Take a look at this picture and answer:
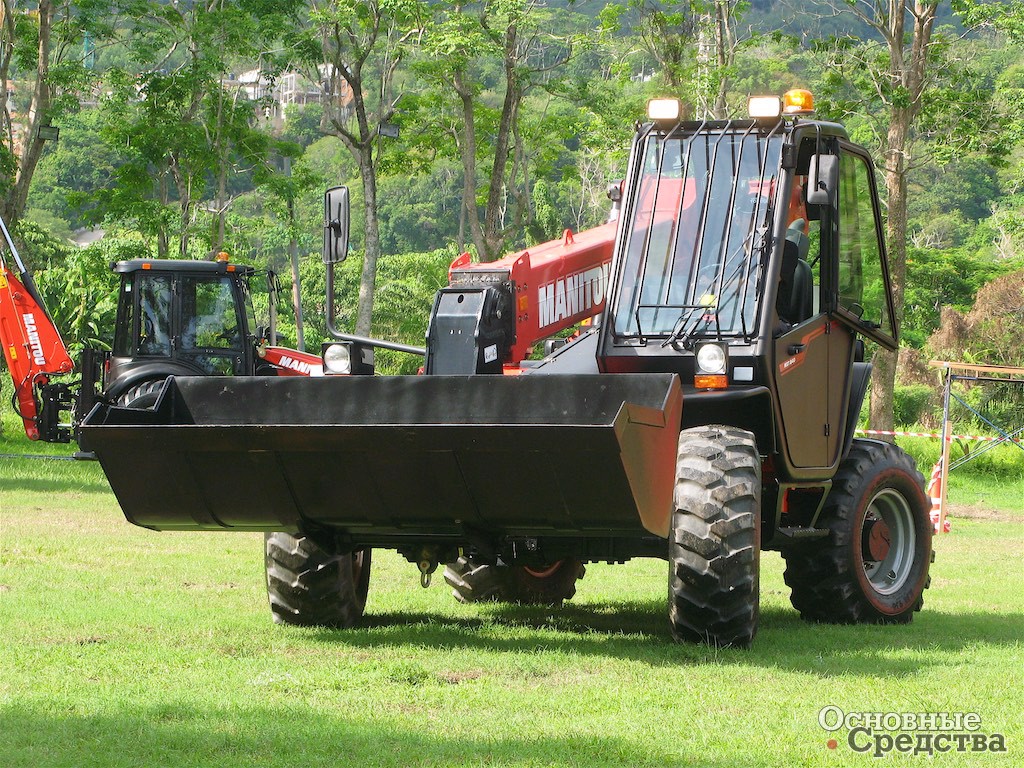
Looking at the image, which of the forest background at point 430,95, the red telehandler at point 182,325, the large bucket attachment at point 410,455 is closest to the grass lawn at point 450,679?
the large bucket attachment at point 410,455

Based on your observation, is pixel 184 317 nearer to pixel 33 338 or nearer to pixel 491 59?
pixel 33 338

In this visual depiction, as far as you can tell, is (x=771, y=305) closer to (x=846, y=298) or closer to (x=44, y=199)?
(x=846, y=298)

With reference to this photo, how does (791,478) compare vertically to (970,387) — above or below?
above

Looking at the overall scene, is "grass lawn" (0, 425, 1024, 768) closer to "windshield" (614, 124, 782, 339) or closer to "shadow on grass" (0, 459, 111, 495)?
"windshield" (614, 124, 782, 339)

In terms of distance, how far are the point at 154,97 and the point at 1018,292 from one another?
22608mm

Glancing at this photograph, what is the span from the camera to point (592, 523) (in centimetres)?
747

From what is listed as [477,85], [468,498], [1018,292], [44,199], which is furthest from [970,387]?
[44,199]

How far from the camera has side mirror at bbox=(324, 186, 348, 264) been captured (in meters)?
8.20

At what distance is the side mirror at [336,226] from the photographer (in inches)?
323

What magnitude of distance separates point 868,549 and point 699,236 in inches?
97.3

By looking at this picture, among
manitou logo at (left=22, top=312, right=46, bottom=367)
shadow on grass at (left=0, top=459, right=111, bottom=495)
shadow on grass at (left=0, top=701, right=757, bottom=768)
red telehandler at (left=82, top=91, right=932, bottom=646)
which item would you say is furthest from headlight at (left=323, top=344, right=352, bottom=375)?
manitou logo at (left=22, top=312, right=46, bottom=367)

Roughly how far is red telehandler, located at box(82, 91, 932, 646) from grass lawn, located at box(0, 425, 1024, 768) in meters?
0.47

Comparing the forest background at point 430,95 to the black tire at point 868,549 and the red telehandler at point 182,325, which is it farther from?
the black tire at point 868,549

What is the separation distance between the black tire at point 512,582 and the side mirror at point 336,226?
292 centimetres
